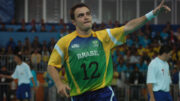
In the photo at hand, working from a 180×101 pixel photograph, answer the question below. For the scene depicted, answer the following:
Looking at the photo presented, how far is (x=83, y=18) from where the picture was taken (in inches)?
216

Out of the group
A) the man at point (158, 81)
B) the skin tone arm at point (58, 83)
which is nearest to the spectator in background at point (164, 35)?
the man at point (158, 81)

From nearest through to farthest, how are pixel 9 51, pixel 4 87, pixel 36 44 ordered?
pixel 4 87 → pixel 9 51 → pixel 36 44

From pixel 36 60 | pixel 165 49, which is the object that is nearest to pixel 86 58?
pixel 165 49

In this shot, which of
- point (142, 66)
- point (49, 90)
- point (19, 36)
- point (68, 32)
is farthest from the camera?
point (19, 36)

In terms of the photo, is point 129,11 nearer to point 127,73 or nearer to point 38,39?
point 38,39

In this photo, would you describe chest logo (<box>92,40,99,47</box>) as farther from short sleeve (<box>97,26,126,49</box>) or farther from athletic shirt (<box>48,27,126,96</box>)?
short sleeve (<box>97,26,126,49</box>)

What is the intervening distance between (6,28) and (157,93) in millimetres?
14772

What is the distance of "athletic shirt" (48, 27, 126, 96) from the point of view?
17.9ft

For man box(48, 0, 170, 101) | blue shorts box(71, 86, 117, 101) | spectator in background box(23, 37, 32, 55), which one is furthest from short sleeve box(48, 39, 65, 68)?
spectator in background box(23, 37, 32, 55)

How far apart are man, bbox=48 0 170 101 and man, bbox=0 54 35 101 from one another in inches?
313

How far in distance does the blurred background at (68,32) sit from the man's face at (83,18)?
8.46m

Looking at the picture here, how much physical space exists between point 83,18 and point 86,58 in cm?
61

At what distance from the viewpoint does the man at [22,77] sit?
13328 mm

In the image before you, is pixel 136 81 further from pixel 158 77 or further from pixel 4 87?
pixel 158 77
